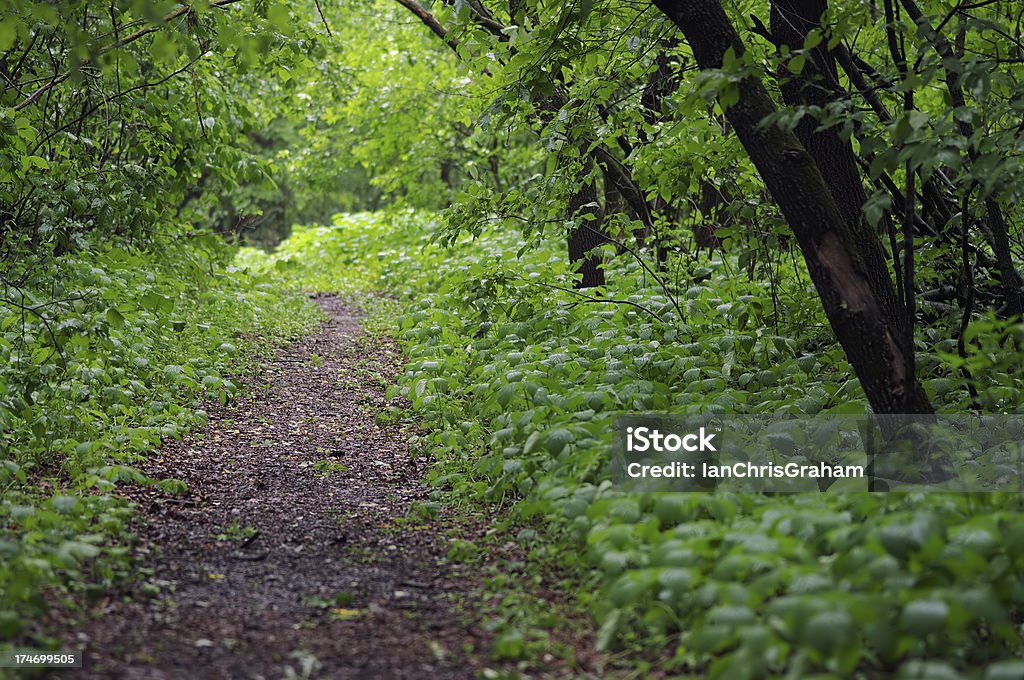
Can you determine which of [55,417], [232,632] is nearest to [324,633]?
[232,632]

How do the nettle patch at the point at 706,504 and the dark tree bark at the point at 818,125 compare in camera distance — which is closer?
the nettle patch at the point at 706,504

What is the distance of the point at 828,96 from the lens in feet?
17.8

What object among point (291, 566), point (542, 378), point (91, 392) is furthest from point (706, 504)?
point (91, 392)

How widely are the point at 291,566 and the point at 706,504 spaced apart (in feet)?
6.64

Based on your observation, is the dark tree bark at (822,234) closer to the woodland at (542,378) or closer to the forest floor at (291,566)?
the woodland at (542,378)

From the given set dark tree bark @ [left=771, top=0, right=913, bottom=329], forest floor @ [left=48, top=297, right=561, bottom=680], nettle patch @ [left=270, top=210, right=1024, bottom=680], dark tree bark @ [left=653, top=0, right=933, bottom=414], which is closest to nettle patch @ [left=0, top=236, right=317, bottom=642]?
forest floor @ [left=48, top=297, right=561, bottom=680]

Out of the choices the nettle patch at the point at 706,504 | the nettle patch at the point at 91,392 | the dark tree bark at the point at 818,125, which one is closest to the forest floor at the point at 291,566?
the nettle patch at the point at 91,392

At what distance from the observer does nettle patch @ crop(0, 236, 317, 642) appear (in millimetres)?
3539

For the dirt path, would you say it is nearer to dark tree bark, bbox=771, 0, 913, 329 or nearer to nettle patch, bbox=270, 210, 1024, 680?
nettle patch, bbox=270, 210, 1024, 680

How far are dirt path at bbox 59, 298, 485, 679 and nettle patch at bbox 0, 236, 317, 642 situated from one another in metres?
0.23

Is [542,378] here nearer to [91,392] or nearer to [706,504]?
[706,504]

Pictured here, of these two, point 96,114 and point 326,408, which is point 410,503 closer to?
point 326,408

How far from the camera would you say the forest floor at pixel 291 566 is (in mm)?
3096

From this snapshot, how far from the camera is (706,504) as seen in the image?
11.4 feet
